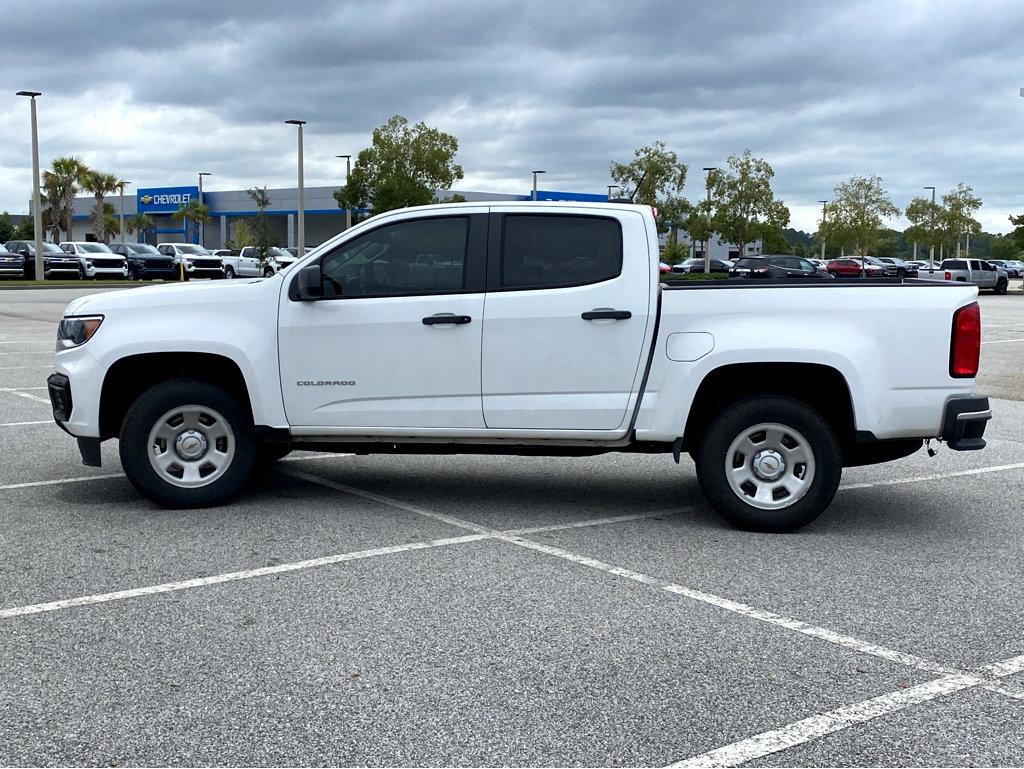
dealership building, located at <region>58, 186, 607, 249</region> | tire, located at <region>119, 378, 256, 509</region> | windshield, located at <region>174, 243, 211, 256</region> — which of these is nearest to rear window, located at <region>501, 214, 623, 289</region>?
tire, located at <region>119, 378, 256, 509</region>

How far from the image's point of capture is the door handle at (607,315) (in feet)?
22.4

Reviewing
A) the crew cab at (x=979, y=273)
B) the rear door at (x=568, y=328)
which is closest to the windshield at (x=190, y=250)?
the crew cab at (x=979, y=273)

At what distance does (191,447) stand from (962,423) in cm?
452

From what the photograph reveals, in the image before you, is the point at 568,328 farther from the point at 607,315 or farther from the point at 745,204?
the point at 745,204

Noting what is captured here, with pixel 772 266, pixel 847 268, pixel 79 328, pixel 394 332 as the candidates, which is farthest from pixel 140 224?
pixel 394 332

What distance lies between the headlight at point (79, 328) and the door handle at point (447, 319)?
6.73ft

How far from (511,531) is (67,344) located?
3.02 metres

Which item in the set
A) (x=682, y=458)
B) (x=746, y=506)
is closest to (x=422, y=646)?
(x=746, y=506)

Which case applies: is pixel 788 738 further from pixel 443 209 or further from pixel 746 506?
pixel 443 209

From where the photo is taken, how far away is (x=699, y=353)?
22.2 ft

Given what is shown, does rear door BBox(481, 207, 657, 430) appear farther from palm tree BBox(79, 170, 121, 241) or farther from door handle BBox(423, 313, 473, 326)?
palm tree BBox(79, 170, 121, 241)

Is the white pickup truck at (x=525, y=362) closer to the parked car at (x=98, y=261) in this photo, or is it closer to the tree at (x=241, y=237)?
the parked car at (x=98, y=261)

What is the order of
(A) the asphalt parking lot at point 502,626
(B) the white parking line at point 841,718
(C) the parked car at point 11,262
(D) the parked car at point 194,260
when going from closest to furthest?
(B) the white parking line at point 841,718, (A) the asphalt parking lot at point 502,626, (C) the parked car at point 11,262, (D) the parked car at point 194,260

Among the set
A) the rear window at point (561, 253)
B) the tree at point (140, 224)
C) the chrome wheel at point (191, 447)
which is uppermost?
the tree at point (140, 224)
